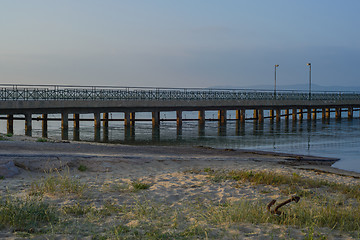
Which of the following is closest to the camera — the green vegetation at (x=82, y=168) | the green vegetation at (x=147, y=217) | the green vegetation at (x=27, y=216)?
the green vegetation at (x=147, y=217)

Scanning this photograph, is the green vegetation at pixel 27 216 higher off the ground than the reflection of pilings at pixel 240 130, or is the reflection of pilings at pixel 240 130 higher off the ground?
the green vegetation at pixel 27 216

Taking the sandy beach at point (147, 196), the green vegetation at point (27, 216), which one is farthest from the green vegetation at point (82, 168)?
the green vegetation at point (27, 216)

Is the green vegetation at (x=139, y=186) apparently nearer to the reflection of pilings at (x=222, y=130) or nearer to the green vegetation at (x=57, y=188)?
the green vegetation at (x=57, y=188)

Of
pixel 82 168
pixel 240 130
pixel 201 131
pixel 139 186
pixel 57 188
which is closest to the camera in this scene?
pixel 57 188

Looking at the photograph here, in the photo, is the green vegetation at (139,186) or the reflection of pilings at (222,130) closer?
the green vegetation at (139,186)

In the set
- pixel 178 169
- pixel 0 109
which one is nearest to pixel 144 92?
pixel 0 109

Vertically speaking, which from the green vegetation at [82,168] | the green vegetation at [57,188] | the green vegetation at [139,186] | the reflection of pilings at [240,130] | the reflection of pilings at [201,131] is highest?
the green vegetation at [57,188]

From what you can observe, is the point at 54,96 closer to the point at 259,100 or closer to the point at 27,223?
the point at 259,100

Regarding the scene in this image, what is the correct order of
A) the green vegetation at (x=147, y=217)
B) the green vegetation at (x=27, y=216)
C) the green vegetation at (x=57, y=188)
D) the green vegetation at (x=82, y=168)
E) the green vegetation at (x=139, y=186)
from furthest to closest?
the green vegetation at (x=82, y=168), the green vegetation at (x=139, y=186), the green vegetation at (x=57, y=188), the green vegetation at (x=27, y=216), the green vegetation at (x=147, y=217)

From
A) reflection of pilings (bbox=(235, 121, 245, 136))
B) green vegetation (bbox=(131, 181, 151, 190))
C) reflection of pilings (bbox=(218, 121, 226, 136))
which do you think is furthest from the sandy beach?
reflection of pilings (bbox=(235, 121, 245, 136))

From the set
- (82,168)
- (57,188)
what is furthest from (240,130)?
(57,188)

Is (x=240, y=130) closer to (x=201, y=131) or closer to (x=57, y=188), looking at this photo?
(x=201, y=131)

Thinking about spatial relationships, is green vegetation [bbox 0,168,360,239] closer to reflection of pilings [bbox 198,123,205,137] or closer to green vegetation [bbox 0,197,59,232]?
green vegetation [bbox 0,197,59,232]

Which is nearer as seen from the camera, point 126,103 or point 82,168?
point 82,168
